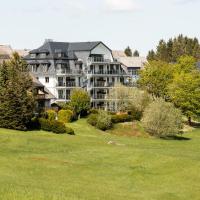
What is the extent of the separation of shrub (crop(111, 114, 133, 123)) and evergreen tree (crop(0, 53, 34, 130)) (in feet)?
61.6

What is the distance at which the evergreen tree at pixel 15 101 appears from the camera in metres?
66.6

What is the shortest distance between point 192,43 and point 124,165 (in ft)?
491

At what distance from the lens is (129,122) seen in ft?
287

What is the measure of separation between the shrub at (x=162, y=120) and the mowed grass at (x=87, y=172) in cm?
2149

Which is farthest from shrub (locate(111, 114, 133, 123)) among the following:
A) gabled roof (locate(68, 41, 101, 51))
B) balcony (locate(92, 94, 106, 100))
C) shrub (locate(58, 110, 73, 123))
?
gabled roof (locate(68, 41, 101, 51))

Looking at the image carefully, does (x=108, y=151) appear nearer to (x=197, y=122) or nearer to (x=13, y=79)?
(x=13, y=79)

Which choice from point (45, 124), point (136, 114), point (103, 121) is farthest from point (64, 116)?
point (136, 114)

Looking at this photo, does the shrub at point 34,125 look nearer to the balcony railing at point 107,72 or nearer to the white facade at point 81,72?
the white facade at point 81,72

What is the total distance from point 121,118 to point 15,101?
24186mm

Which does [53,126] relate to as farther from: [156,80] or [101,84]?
[101,84]

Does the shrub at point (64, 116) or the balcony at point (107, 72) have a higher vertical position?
the balcony at point (107, 72)

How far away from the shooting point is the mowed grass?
3489cm

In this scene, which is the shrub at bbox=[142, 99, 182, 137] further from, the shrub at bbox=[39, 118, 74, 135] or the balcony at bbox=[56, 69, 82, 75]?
the balcony at bbox=[56, 69, 82, 75]

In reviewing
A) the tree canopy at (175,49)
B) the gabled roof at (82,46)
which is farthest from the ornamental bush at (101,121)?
the tree canopy at (175,49)
